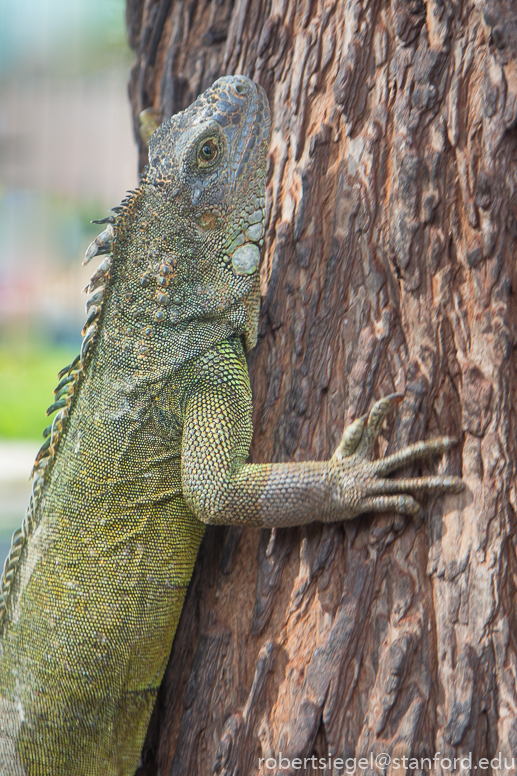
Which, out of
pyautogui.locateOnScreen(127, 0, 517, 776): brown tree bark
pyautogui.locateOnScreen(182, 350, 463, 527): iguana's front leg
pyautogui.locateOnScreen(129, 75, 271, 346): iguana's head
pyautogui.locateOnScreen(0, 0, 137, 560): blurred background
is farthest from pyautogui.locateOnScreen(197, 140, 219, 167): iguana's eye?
pyautogui.locateOnScreen(0, 0, 137, 560): blurred background

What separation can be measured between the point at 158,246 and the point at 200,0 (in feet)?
6.44

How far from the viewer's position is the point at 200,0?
3.92m

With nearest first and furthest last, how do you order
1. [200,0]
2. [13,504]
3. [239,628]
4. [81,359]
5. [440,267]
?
[440,267], [239,628], [81,359], [200,0], [13,504]

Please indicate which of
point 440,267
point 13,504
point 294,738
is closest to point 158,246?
point 440,267

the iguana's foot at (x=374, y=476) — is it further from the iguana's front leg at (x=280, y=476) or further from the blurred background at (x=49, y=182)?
the blurred background at (x=49, y=182)

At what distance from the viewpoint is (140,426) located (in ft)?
9.85

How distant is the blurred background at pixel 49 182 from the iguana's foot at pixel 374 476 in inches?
304

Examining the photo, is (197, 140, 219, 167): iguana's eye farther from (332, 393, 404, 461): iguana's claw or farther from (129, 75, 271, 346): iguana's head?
(332, 393, 404, 461): iguana's claw

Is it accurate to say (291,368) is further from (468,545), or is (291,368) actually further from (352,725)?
(352,725)

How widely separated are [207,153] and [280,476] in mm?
1517

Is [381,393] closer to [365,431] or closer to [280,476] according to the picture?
[365,431]

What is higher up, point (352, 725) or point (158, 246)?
point (158, 246)

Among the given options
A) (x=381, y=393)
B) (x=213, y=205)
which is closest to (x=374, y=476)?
(x=381, y=393)

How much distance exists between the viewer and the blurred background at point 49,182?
1002 centimetres
